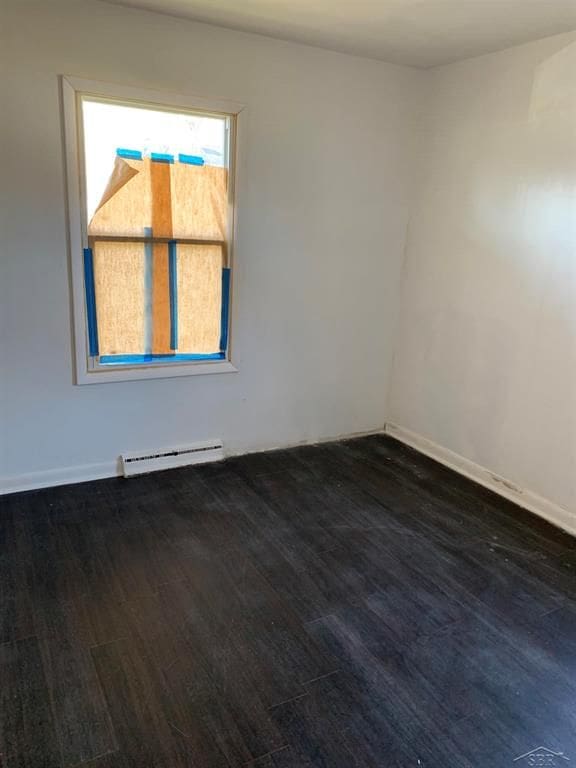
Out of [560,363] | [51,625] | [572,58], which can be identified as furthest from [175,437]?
[572,58]

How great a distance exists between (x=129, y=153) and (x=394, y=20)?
1.46 m

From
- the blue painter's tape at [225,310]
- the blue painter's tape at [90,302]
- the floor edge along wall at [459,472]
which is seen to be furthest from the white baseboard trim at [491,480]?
the blue painter's tape at [90,302]

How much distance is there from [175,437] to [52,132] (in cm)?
176

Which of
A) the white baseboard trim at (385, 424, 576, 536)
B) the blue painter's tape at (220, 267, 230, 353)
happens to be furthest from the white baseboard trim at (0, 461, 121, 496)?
the white baseboard trim at (385, 424, 576, 536)

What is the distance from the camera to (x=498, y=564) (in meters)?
2.62

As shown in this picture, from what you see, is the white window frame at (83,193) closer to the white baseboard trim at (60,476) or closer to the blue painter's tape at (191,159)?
the blue painter's tape at (191,159)

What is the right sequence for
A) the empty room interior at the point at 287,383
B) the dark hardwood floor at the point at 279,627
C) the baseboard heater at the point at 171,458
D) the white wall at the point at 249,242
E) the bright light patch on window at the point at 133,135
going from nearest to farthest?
the dark hardwood floor at the point at 279,627 → the empty room interior at the point at 287,383 → the white wall at the point at 249,242 → the bright light patch on window at the point at 133,135 → the baseboard heater at the point at 171,458

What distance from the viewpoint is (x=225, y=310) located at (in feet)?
11.0

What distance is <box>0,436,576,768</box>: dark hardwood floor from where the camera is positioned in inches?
66.3

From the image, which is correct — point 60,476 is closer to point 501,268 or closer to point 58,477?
point 58,477

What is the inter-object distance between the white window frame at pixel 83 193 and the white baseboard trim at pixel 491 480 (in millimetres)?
1516

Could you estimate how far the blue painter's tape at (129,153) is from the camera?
2.86 m

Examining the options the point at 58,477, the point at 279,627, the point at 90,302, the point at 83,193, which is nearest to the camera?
the point at 279,627

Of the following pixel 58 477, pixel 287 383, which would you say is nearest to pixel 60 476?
pixel 58 477
